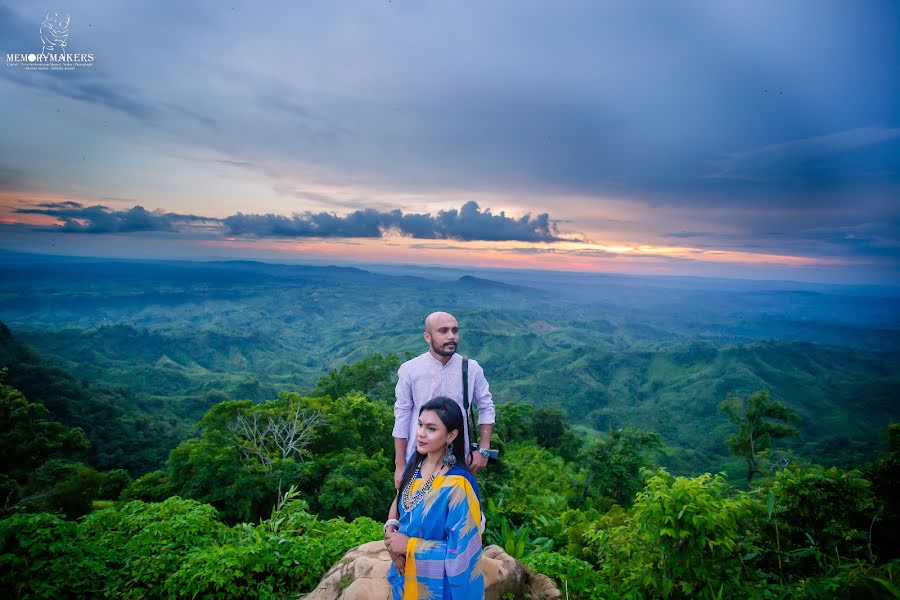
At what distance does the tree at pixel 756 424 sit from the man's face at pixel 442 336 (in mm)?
24669

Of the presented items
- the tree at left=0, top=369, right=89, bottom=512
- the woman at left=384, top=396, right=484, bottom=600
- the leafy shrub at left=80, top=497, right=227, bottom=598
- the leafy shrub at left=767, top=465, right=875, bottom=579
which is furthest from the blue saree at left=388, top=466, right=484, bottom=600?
the tree at left=0, top=369, right=89, bottom=512

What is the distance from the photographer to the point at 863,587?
242 cm

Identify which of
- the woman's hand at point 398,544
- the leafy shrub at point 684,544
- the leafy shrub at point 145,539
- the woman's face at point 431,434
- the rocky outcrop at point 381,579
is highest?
the woman's face at point 431,434

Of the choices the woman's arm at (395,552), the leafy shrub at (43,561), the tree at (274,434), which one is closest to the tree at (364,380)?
the tree at (274,434)

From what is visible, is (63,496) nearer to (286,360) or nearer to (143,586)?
(143,586)

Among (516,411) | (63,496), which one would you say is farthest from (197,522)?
(516,411)

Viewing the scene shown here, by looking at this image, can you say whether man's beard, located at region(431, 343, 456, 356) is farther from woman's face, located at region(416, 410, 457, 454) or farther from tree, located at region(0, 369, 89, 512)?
tree, located at region(0, 369, 89, 512)

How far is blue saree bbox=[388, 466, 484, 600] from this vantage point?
2.70 m

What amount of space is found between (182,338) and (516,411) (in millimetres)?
154498

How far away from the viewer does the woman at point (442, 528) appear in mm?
2709

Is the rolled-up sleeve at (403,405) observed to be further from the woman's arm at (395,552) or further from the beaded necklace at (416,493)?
the woman's arm at (395,552)

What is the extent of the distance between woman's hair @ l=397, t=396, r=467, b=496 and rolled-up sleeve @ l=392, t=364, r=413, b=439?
0.63 m

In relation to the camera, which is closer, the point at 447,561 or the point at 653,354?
the point at 447,561

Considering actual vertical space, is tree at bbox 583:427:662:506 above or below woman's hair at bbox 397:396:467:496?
below
